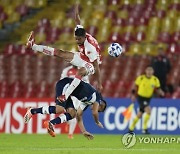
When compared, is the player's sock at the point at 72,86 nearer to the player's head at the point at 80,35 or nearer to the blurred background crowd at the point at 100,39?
the player's head at the point at 80,35

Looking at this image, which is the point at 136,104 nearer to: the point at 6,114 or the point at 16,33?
the point at 6,114

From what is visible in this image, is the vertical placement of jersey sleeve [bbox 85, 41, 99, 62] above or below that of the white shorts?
above

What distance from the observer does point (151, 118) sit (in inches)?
883

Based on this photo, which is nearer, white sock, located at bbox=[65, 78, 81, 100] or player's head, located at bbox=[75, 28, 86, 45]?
player's head, located at bbox=[75, 28, 86, 45]

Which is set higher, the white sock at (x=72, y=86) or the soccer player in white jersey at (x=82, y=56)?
the soccer player in white jersey at (x=82, y=56)

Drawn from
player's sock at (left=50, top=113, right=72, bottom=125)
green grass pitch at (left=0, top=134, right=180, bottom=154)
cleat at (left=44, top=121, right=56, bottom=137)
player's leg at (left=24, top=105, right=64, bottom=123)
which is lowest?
green grass pitch at (left=0, top=134, right=180, bottom=154)

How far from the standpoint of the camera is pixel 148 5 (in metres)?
27.4

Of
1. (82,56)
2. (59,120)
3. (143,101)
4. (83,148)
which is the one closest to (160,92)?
(143,101)

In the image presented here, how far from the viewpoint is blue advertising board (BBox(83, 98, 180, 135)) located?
22.1 meters

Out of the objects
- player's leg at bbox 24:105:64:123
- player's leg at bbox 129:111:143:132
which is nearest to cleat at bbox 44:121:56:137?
player's leg at bbox 24:105:64:123

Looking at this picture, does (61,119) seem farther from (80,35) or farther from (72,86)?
(80,35)

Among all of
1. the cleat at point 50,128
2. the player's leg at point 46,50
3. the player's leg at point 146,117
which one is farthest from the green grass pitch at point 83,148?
the player's leg at point 146,117

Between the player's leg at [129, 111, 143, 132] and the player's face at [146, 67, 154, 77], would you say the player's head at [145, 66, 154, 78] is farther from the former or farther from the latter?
the player's leg at [129, 111, 143, 132]

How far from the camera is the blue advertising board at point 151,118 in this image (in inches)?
869
